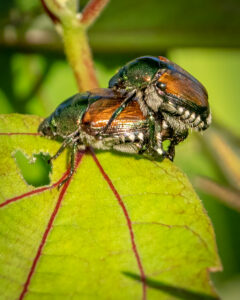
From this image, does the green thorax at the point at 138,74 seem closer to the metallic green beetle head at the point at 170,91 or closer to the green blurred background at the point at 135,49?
the metallic green beetle head at the point at 170,91

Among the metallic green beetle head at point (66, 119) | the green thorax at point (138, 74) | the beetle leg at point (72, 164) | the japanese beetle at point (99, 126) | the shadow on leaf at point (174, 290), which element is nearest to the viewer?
the shadow on leaf at point (174, 290)

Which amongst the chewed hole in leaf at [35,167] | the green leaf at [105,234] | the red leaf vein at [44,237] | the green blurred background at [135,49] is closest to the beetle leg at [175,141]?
the green leaf at [105,234]

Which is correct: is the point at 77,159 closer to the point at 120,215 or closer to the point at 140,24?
the point at 120,215

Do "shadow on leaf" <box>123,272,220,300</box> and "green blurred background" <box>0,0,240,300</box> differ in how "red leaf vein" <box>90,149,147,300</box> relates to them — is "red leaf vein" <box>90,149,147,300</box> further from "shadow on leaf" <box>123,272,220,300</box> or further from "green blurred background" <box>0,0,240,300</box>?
"green blurred background" <box>0,0,240,300</box>

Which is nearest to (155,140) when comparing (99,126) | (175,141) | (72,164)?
(175,141)

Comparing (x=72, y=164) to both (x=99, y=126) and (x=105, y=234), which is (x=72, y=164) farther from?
(x=105, y=234)

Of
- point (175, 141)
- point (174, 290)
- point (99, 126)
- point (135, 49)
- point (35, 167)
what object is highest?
point (135, 49)
